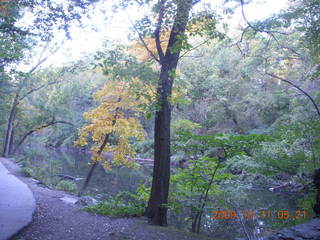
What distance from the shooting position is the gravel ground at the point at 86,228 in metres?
5.00

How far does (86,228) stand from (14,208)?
1887mm

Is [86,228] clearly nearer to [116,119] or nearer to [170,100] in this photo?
[170,100]

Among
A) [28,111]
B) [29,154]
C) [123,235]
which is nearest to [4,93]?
[28,111]

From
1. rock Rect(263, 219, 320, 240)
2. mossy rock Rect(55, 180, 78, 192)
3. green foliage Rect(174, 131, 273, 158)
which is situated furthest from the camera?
mossy rock Rect(55, 180, 78, 192)

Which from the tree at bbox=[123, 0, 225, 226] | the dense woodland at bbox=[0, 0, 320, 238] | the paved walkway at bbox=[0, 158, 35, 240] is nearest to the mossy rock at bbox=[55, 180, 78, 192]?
the dense woodland at bbox=[0, 0, 320, 238]

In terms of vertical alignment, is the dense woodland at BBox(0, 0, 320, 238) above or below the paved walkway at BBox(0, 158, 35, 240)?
above

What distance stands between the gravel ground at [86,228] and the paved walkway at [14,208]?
140 mm

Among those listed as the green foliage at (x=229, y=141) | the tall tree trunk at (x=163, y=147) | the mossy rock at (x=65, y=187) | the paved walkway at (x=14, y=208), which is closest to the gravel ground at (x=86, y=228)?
the paved walkway at (x=14, y=208)

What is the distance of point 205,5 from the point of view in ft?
21.3

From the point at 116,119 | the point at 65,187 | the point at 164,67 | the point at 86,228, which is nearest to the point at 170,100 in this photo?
the point at 164,67

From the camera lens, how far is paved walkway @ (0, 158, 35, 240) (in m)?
4.88

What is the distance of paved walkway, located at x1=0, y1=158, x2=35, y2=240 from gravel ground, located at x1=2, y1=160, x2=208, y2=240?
14 cm

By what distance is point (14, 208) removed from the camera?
636 centimetres

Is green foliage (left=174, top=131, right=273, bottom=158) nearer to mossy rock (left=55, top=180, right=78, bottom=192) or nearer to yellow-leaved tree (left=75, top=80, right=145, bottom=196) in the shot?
yellow-leaved tree (left=75, top=80, right=145, bottom=196)
